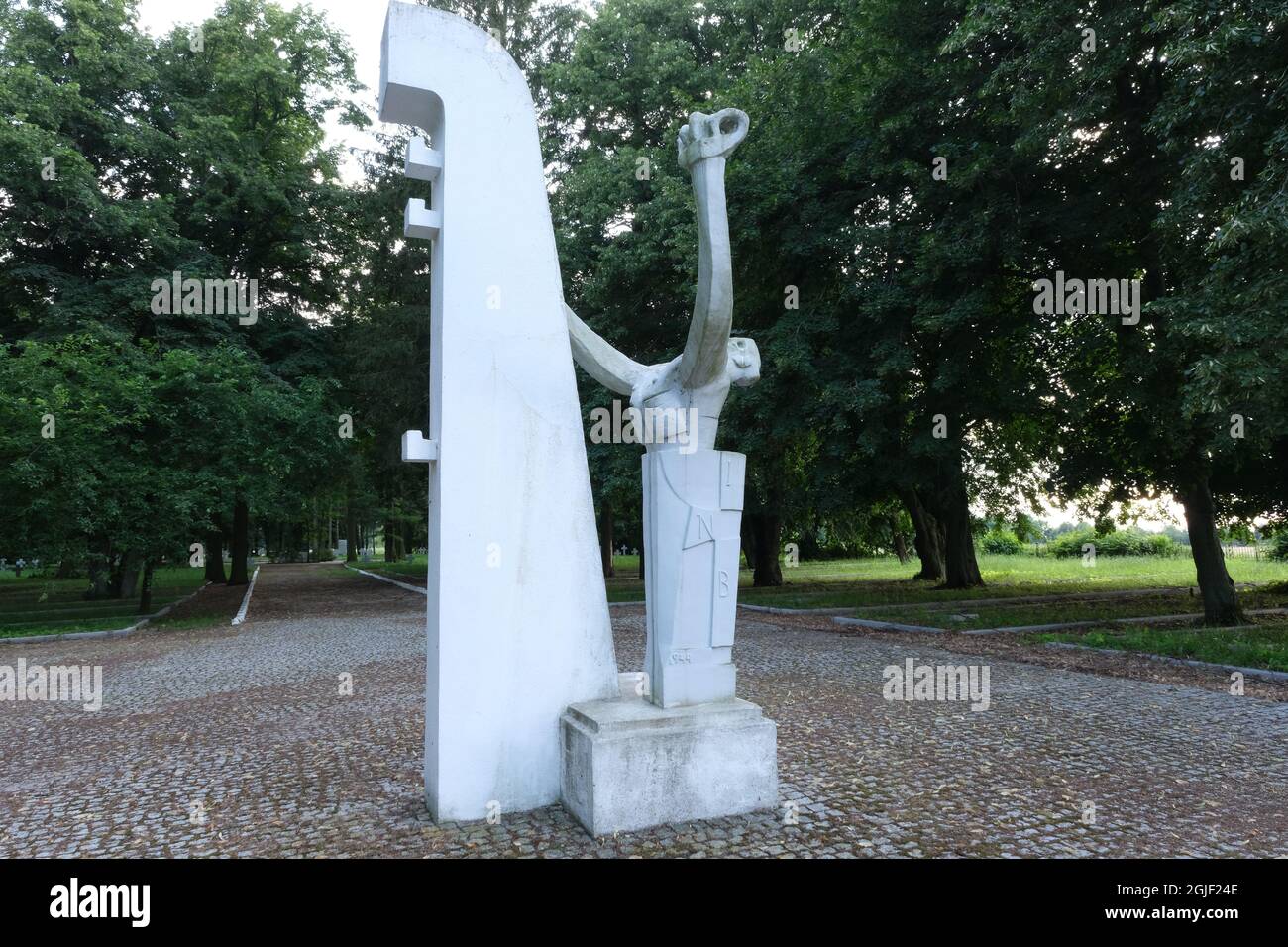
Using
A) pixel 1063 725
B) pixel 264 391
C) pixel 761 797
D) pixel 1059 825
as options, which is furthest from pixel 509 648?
pixel 264 391

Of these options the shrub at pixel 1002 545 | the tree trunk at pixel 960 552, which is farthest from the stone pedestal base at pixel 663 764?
the shrub at pixel 1002 545

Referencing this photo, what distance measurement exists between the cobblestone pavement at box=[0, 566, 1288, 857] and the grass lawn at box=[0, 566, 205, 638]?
684 centimetres

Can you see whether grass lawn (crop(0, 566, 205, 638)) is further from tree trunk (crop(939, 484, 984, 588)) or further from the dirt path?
tree trunk (crop(939, 484, 984, 588))

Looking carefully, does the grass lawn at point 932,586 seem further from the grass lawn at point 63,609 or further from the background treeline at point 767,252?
the grass lawn at point 63,609

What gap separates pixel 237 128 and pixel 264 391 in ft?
31.4

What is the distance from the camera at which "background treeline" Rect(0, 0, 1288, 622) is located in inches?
364

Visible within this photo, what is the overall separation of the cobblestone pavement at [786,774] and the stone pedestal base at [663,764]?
11 centimetres

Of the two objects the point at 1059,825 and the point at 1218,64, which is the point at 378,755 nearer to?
the point at 1059,825

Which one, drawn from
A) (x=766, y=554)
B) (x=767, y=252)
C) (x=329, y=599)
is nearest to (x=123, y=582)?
(x=329, y=599)

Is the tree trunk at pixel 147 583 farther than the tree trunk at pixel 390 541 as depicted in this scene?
No

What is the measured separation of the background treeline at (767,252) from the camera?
925 centimetres
